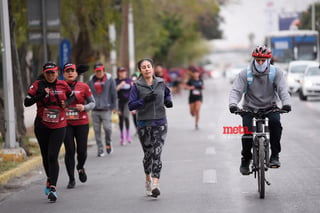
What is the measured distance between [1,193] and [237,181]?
135 inches

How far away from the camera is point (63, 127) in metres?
10.5

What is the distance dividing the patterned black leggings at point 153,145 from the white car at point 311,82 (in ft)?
74.5

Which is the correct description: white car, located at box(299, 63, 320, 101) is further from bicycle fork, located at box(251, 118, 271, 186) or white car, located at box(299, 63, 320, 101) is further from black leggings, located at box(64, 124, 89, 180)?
bicycle fork, located at box(251, 118, 271, 186)

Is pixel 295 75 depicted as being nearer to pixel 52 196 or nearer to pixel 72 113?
pixel 72 113

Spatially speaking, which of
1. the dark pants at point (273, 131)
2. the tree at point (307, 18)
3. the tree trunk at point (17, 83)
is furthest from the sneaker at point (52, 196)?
the tree at point (307, 18)

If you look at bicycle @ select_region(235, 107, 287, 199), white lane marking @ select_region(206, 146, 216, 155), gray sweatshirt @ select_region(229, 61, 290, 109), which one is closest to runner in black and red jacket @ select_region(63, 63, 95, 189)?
gray sweatshirt @ select_region(229, 61, 290, 109)

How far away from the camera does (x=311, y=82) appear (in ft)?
105

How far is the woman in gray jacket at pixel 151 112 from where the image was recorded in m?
10.0

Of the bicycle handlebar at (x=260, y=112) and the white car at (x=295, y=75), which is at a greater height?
the bicycle handlebar at (x=260, y=112)

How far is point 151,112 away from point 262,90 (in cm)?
143

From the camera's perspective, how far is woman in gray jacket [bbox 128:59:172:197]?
32.8 feet

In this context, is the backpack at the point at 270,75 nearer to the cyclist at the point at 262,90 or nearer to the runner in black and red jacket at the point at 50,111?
the cyclist at the point at 262,90

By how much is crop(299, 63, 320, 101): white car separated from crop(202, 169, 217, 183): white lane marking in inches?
800

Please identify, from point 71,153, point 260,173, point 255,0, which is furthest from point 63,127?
point 255,0
